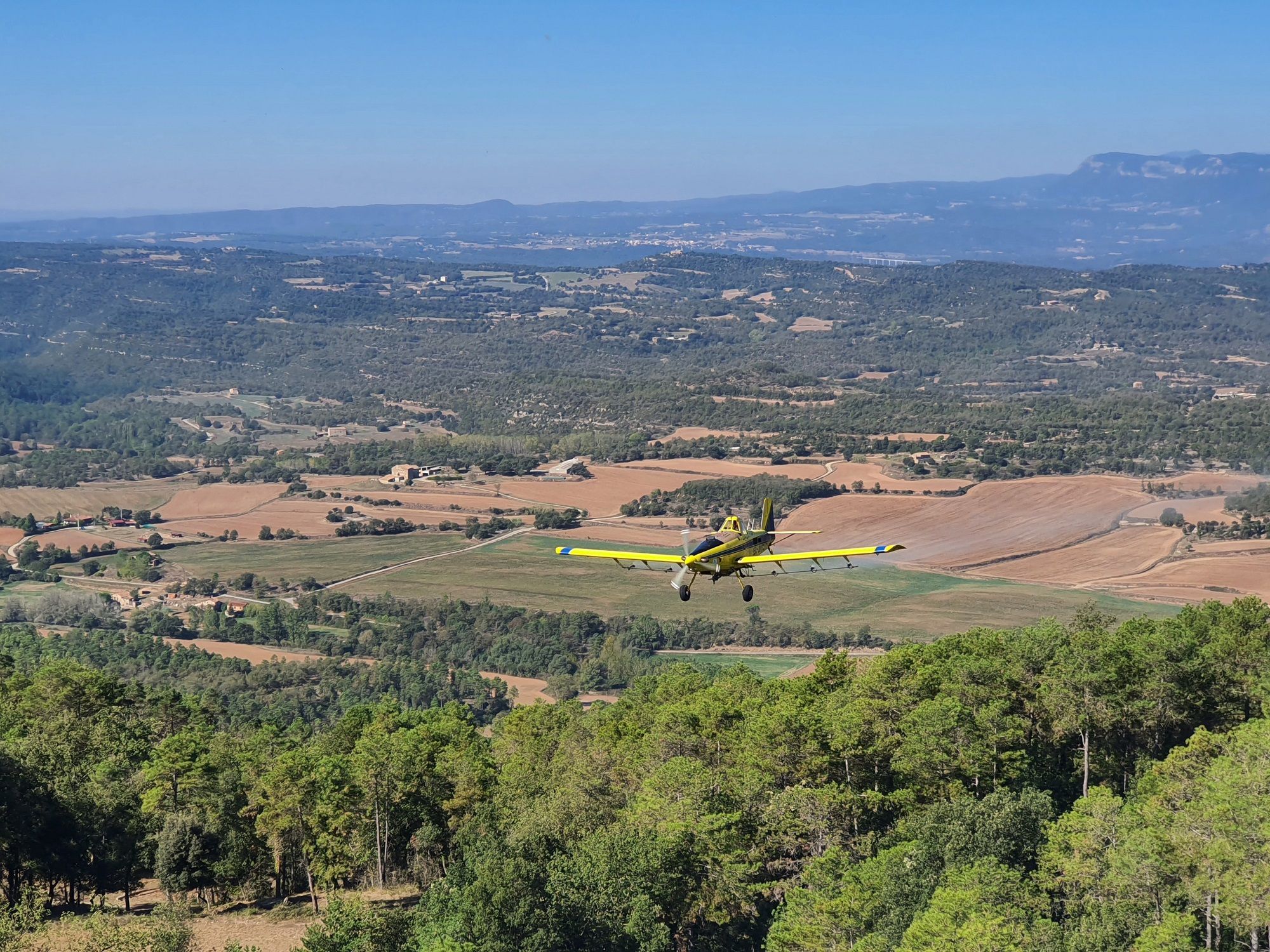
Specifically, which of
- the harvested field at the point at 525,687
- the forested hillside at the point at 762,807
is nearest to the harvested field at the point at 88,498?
the harvested field at the point at 525,687

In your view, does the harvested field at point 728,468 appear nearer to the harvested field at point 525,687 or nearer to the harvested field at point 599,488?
the harvested field at point 599,488

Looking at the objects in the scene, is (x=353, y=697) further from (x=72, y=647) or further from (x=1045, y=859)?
(x=1045, y=859)

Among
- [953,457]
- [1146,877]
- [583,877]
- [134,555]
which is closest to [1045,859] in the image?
[1146,877]

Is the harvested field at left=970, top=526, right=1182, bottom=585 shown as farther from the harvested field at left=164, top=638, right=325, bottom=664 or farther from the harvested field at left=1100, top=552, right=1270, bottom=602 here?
the harvested field at left=164, top=638, right=325, bottom=664

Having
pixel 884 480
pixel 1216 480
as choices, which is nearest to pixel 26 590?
pixel 884 480

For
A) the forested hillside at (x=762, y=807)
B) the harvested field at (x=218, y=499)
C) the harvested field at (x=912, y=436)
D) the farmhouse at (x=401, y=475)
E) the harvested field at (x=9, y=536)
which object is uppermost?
the forested hillside at (x=762, y=807)

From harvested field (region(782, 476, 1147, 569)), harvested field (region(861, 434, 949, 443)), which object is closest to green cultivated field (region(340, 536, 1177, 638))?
harvested field (region(782, 476, 1147, 569))
